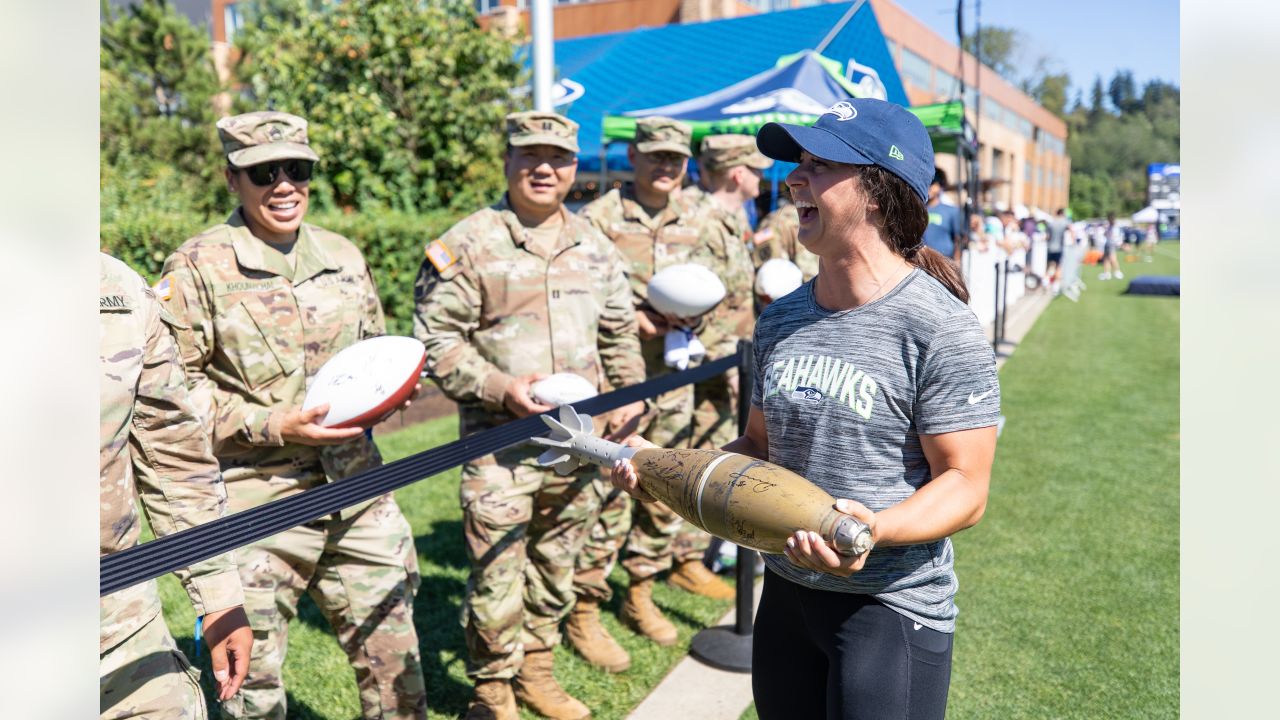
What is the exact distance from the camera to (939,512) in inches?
82.0

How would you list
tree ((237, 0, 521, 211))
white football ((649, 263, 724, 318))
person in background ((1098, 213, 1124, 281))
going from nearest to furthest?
1. white football ((649, 263, 724, 318))
2. tree ((237, 0, 521, 211))
3. person in background ((1098, 213, 1124, 281))

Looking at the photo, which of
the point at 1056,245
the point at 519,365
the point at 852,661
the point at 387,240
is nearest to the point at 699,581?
the point at 519,365

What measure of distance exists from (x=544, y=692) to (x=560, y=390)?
1355 millimetres

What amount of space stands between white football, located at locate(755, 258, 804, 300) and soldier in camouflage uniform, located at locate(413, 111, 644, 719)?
1871 mm

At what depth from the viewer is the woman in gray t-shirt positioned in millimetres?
2145

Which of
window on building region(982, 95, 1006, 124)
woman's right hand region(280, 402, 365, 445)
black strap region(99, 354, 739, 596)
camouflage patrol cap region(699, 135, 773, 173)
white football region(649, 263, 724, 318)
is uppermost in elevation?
window on building region(982, 95, 1006, 124)

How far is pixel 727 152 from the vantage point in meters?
5.95

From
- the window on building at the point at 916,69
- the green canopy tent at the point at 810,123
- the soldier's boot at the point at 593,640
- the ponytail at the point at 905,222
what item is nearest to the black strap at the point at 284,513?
the ponytail at the point at 905,222

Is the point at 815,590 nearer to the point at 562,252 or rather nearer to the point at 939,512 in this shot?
the point at 939,512

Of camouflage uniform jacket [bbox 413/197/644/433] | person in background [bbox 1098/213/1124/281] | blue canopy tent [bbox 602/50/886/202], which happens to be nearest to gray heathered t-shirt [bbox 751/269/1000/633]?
camouflage uniform jacket [bbox 413/197/644/433]

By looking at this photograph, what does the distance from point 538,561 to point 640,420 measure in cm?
91

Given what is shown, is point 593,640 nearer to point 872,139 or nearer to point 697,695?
point 697,695

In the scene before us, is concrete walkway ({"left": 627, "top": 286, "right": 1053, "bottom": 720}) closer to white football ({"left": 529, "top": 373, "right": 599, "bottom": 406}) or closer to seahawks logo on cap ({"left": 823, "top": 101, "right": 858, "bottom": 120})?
white football ({"left": 529, "top": 373, "right": 599, "bottom": 406})
